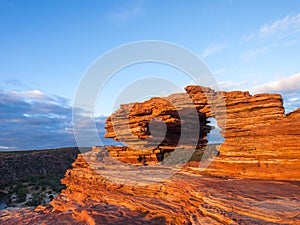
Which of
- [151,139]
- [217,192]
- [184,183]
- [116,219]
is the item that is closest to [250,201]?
[217,192]

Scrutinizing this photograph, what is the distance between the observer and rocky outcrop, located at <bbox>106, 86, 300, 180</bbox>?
46.7 ft

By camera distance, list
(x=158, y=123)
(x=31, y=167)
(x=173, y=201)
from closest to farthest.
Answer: (x=173, y=201) < (x=158, y=123) < (x=31, y=167)

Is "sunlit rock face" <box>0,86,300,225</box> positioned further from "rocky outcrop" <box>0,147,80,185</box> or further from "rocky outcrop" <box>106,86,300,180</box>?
"rocky outcrop" <box>0,147,80,185</box>

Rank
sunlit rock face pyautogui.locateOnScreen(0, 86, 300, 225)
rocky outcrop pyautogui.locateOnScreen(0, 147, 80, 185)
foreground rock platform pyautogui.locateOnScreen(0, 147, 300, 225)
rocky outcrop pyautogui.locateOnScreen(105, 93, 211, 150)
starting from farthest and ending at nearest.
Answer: rocky outcrop pyautogui.locateOnScreen(0, 147, 80, 185), rocky outcrop pyautogui.locateOnScreen(105, 93, 211, 150), sunlit rock face pyautogui.locateOnScreen(0, 86, 300, 225), foreground rock platform pyautogui.locateOnScreen(0, 147, 300, 225)

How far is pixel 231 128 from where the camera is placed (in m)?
17.3

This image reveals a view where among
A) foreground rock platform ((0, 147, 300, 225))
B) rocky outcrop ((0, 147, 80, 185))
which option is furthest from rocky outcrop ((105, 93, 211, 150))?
rocky outcrop ((0, 147, 80, 185))

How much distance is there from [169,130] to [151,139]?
220 centimetres

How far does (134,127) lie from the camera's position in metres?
20.3

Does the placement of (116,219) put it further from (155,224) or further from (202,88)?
(202,88)

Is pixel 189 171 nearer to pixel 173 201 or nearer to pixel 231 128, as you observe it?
pixel 173 201

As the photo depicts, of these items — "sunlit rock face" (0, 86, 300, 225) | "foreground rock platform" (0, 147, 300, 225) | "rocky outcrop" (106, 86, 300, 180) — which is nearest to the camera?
"foreground rock platform" (0, 147, 300, 225)

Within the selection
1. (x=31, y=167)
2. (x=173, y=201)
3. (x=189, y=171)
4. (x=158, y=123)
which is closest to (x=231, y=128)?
(x=189, y=171)

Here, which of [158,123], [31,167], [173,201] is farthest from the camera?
[31,167]

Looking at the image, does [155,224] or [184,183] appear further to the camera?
[184,183]
